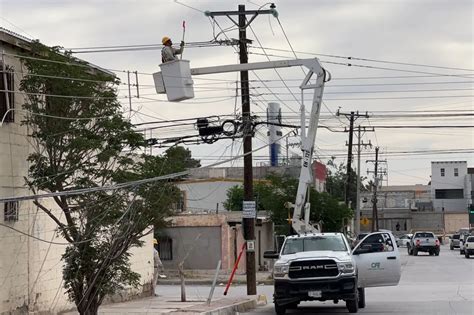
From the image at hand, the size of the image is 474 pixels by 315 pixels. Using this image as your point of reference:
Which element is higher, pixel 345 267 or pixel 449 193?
pixel 345 267

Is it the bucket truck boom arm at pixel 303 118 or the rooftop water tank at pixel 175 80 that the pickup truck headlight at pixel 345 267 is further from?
the rooftop water tank at pixel 175 80

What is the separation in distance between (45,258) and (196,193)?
48404 millimetres

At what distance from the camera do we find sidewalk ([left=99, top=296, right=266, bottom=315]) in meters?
19.3

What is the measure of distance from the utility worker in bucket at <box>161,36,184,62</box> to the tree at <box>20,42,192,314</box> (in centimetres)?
180

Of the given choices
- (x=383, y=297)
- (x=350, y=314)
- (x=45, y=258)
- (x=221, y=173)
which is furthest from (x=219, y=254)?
(x=221, y=173)

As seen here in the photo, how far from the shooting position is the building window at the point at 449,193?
132500mm

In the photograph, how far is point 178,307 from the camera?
824 inches

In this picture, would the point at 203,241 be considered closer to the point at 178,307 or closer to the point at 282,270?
the point at 178,307

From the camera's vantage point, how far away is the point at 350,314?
20109 mm

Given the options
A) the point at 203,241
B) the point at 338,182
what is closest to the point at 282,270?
the point at 203,241

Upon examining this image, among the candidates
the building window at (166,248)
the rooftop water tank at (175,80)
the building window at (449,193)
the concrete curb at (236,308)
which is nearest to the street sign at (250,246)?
the concrete curb at (236,308)

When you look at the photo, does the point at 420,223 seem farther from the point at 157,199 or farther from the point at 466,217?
the point at 157,199

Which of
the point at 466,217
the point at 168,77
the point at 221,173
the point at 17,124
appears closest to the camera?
the point at 17,124

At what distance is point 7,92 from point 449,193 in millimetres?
123757
